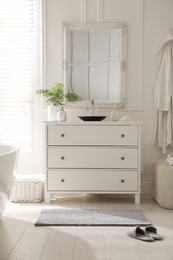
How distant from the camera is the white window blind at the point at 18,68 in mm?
5438

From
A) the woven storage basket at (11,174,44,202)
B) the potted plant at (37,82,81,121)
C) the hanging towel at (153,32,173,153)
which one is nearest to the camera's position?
the woven storage basket at (11,174,44,202)

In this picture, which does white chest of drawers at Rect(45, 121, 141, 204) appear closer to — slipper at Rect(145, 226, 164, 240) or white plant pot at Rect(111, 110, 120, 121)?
white plant pot at Rect(111, 110, 120, 121)

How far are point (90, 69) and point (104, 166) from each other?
1.12 metres

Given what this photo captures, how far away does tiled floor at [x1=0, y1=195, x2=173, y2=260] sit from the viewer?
125 inches

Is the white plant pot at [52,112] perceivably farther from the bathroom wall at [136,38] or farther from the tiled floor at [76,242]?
the tiled floor at [76,242]

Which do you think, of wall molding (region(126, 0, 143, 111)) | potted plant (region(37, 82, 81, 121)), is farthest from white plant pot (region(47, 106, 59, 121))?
wall molding (region(126, 0, 143, 111))

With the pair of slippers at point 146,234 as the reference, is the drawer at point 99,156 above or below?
above

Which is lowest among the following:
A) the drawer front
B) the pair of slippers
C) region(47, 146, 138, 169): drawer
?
the pair of slippers

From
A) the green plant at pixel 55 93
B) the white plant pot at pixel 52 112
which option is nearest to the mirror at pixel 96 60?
the green plant at pixel 55 93

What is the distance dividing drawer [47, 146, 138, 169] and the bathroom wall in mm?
595

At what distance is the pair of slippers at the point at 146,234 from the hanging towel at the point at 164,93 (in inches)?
69.6

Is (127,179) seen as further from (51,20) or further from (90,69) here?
(51,20)

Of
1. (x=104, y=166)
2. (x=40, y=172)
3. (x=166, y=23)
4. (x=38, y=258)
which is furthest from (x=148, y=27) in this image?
(x=38, y=258)

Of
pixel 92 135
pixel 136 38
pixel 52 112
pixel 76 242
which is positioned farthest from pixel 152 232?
pixel 136 38
